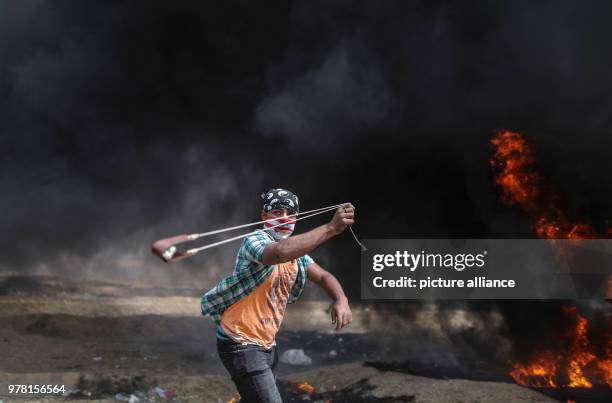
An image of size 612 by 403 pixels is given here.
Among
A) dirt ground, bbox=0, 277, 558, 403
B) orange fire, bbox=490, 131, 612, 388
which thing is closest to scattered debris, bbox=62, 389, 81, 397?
dirt ground, bbox=0, 277, 558, 403

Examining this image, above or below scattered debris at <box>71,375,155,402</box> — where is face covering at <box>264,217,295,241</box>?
above

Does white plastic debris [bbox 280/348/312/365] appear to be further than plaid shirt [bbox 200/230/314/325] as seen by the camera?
Yes

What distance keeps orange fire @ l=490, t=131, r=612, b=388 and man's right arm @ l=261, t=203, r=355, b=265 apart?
7.54m

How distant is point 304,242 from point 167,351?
26.8 feet

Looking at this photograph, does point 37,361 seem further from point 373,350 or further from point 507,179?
point 507,179

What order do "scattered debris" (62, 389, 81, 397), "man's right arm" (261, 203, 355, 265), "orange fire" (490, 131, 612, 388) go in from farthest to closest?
"orange fire" (490, 131, 612, 388), "scattered debris" (62, 389, 81, 397), "man's right arm" (261, 203, 355, 265)

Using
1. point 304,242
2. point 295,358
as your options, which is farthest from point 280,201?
point 295,358

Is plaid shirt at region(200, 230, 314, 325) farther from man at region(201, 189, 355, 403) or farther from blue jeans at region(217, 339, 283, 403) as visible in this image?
blue jeans at region(217, 339, 283, 403)

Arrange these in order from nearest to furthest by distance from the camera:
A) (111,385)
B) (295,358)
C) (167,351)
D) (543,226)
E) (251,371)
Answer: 1. (251,371)
2. (111,385)
3. (295,358)
4. (167,351)
5. (543,226)

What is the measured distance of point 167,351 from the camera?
9.99 metres

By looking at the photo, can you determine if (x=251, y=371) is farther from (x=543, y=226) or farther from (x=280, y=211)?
(x=543, y=226)

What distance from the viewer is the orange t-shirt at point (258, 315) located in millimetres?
3049

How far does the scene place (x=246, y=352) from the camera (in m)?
3.01

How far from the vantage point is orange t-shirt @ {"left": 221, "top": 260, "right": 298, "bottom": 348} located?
305 centimetres
